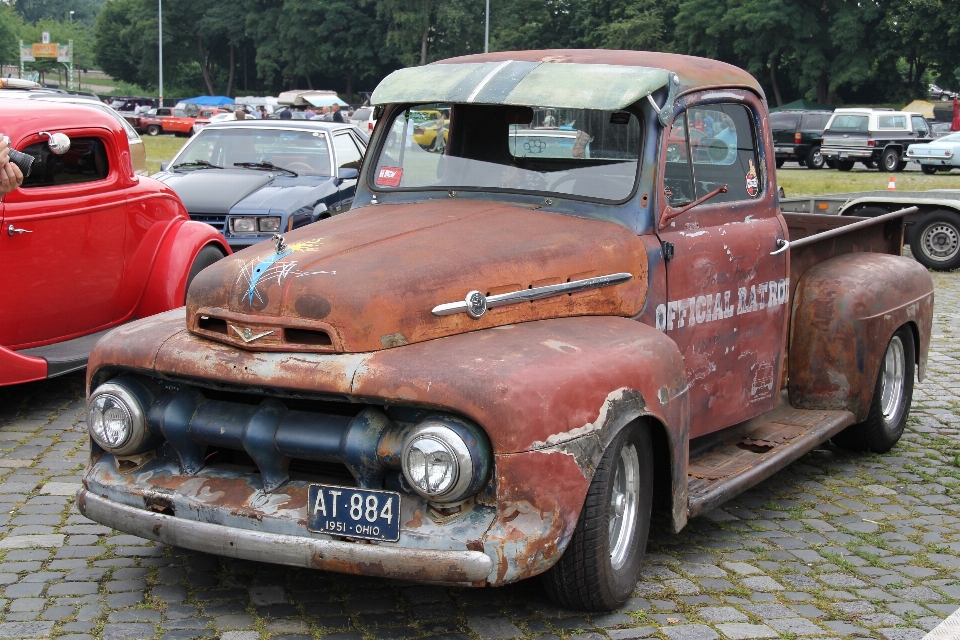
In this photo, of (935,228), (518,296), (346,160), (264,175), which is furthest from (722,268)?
(935,228)

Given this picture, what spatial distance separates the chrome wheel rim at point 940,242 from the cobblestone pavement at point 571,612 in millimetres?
9004

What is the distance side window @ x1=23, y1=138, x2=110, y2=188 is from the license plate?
4.01 metres

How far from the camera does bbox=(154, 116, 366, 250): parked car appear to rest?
10.8 metres

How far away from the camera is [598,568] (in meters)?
3.78

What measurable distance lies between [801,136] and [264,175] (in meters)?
26.8

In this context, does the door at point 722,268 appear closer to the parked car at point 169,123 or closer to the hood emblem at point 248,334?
the hood emblem at point 248,334

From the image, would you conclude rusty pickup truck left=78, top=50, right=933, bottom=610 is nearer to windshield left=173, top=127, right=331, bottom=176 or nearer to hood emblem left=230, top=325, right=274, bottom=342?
hood emblem left=230, top=325, right=274, bottom=342

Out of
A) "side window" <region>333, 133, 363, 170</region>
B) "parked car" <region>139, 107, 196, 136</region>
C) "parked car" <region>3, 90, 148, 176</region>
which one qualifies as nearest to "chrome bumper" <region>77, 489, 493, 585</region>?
"parked car" <region>3, 90, 148, 176</region>

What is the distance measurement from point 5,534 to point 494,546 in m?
2.48

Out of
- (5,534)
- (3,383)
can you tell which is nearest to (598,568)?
(5,534)

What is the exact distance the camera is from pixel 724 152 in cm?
509

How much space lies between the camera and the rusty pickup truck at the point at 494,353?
3.51m

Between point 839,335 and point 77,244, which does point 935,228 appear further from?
point 77,244

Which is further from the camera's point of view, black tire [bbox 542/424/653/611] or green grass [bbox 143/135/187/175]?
green grass [bbox 143/135/187/175]
